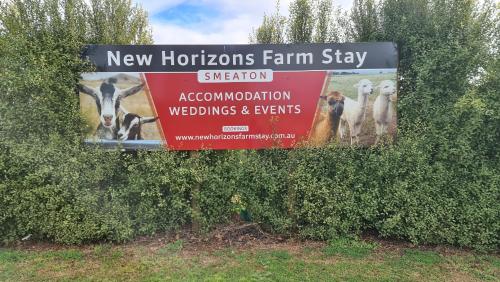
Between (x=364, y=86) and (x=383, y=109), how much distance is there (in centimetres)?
38

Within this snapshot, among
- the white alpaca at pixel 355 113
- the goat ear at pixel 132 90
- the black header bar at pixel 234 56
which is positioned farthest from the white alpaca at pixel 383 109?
the goat ear at pixel 132 90

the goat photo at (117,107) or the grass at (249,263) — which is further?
the goat photo at (117,107)

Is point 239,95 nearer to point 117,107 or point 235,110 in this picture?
point 235,110

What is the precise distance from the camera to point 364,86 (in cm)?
510

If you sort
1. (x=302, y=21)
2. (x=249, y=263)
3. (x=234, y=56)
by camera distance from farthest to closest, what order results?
(x=302, y=21)
(x=234, y=56)
(x=249, y=263)

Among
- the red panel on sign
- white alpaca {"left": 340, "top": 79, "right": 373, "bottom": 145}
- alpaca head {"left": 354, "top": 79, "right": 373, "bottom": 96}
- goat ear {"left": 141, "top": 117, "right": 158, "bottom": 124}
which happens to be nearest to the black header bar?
the red panel on sign

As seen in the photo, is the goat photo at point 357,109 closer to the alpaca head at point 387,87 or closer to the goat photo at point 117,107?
the alpaca head at point 387,87

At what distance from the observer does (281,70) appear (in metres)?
5.05

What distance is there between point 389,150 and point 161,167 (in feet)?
9.23

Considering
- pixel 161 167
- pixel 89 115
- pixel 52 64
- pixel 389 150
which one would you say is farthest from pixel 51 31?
pixel 389 150

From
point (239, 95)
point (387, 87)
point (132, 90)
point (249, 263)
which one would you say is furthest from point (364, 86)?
point (132, 90)

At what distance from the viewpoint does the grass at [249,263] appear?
167 inches

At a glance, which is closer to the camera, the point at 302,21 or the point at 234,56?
the point at 234,56

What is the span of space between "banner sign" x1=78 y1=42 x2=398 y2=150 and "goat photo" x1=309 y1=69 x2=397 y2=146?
0.04 ft
